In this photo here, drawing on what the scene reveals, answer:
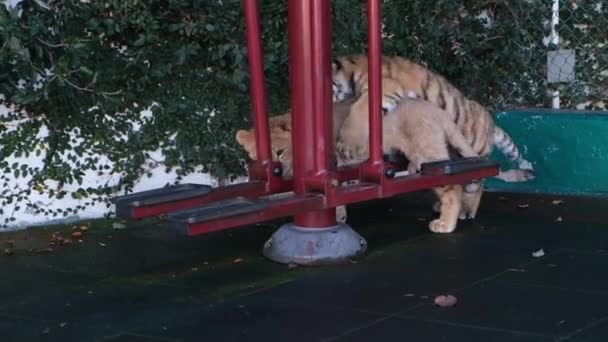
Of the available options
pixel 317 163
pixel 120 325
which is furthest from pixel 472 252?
pixel 120 325

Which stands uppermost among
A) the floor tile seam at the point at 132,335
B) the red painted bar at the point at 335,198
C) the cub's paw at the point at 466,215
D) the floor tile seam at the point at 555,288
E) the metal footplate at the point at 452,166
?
the metal footplate at the point at 452,166

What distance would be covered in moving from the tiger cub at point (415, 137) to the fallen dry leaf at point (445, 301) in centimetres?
173

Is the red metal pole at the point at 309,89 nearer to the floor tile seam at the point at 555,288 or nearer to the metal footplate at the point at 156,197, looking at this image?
the metal footplate at the point at 156,197

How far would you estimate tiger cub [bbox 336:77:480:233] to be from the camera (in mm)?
7027

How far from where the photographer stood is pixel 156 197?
6.06 m

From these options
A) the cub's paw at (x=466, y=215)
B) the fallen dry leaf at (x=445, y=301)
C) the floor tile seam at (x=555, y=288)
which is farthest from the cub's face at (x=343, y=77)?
the fallen dry leaf at (x=445, y=301)

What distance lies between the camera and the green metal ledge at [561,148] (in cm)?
826

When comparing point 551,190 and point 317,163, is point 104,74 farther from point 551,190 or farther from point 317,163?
point 551,190

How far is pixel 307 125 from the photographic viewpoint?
20.4 feet

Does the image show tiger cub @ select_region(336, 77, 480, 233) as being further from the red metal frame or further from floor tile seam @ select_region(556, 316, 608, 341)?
floor tile seam @ select_region(556, 316, 608, 341)

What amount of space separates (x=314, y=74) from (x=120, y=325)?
198cm

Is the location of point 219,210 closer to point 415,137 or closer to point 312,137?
point 312,137

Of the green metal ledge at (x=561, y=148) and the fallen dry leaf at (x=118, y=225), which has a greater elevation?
the green metal ledge at (x=561, y=148)

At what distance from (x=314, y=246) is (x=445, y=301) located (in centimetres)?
117
